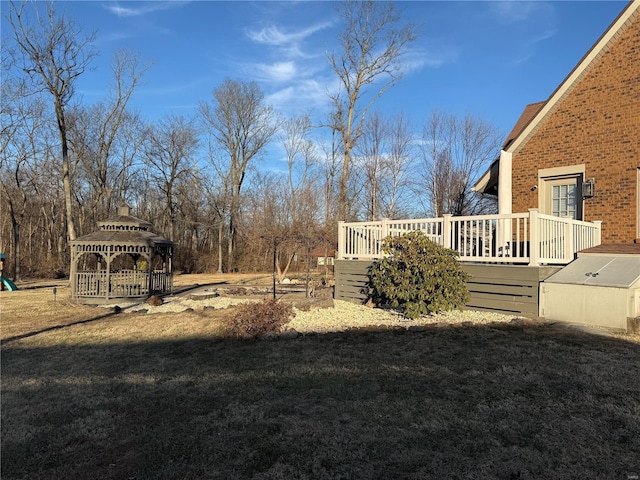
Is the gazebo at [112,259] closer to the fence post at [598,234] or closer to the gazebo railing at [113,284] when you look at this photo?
the gazebo railing at [113,284]

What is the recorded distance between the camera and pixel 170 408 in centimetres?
412

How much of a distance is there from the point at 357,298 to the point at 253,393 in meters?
6.46

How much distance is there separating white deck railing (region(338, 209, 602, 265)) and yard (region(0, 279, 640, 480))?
6.15 ft

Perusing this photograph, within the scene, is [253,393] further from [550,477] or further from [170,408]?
[550,477]

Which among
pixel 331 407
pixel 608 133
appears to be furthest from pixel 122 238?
pixel 608 133

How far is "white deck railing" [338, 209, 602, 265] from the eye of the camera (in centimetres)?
816

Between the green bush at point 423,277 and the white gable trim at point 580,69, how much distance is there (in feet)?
18.6

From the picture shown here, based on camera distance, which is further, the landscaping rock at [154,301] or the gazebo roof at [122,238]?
the gazebo roof at [122,238]

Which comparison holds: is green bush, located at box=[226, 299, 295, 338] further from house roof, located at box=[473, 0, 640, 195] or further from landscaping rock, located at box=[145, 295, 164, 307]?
house roof, located at box=[473, 0, 640, 195]

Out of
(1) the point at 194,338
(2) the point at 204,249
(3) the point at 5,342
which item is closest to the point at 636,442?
(1) the point at 194,338

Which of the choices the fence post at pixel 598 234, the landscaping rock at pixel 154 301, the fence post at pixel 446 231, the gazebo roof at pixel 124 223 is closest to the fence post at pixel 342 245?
the fence post at pixel 446 231

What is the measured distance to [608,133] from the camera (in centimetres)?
1058

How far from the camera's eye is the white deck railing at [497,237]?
8.16m

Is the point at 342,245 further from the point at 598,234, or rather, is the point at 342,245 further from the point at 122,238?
the point at 122,238
